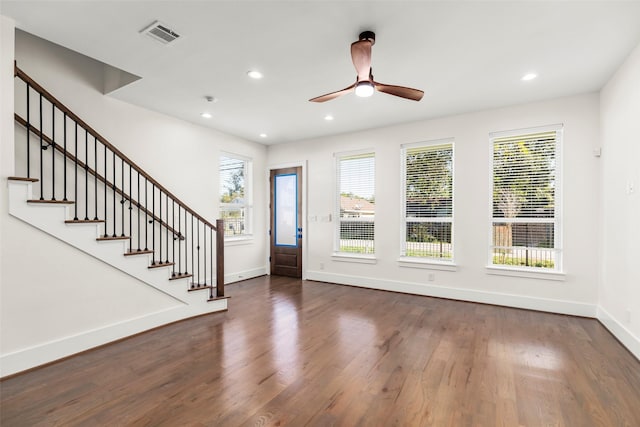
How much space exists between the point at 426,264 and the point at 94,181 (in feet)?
→ 16.2

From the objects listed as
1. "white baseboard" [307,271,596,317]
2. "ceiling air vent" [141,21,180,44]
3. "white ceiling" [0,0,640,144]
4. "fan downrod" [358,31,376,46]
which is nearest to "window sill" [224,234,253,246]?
"white baseboard" [307,271,596,317]

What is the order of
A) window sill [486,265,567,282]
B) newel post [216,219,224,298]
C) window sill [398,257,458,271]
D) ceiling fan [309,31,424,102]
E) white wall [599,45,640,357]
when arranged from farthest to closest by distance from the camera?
window sill [398,257,458,271] → newel post [216,219,224,298] → window sill [486,265,567,282] → white wall [599,45,640,357] → ceiling fan [309,31,424,102]

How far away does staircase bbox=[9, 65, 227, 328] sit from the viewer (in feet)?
8.97

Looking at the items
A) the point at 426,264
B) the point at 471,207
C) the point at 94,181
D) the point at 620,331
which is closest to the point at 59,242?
the point at 94,181

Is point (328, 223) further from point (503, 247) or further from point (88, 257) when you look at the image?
point (88, 257)

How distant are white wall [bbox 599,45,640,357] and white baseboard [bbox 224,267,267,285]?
5518 millimetres

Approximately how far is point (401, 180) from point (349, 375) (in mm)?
3534

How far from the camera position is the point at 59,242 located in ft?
9.11

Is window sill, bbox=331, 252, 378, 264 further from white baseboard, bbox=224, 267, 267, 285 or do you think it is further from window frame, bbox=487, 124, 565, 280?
window frame, bbox=487, 124, 565, 280

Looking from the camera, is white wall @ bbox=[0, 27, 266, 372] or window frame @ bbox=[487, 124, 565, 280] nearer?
white wall @ bbox=[0, 27, 266, 372]

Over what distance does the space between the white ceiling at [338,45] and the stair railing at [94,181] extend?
77 centimetres

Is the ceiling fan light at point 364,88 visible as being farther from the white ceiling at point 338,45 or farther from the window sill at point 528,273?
the window sill at point 528,273

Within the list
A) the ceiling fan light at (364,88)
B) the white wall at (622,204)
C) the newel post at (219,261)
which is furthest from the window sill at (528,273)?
the newel post at (219,261)

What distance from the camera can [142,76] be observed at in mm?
3422
